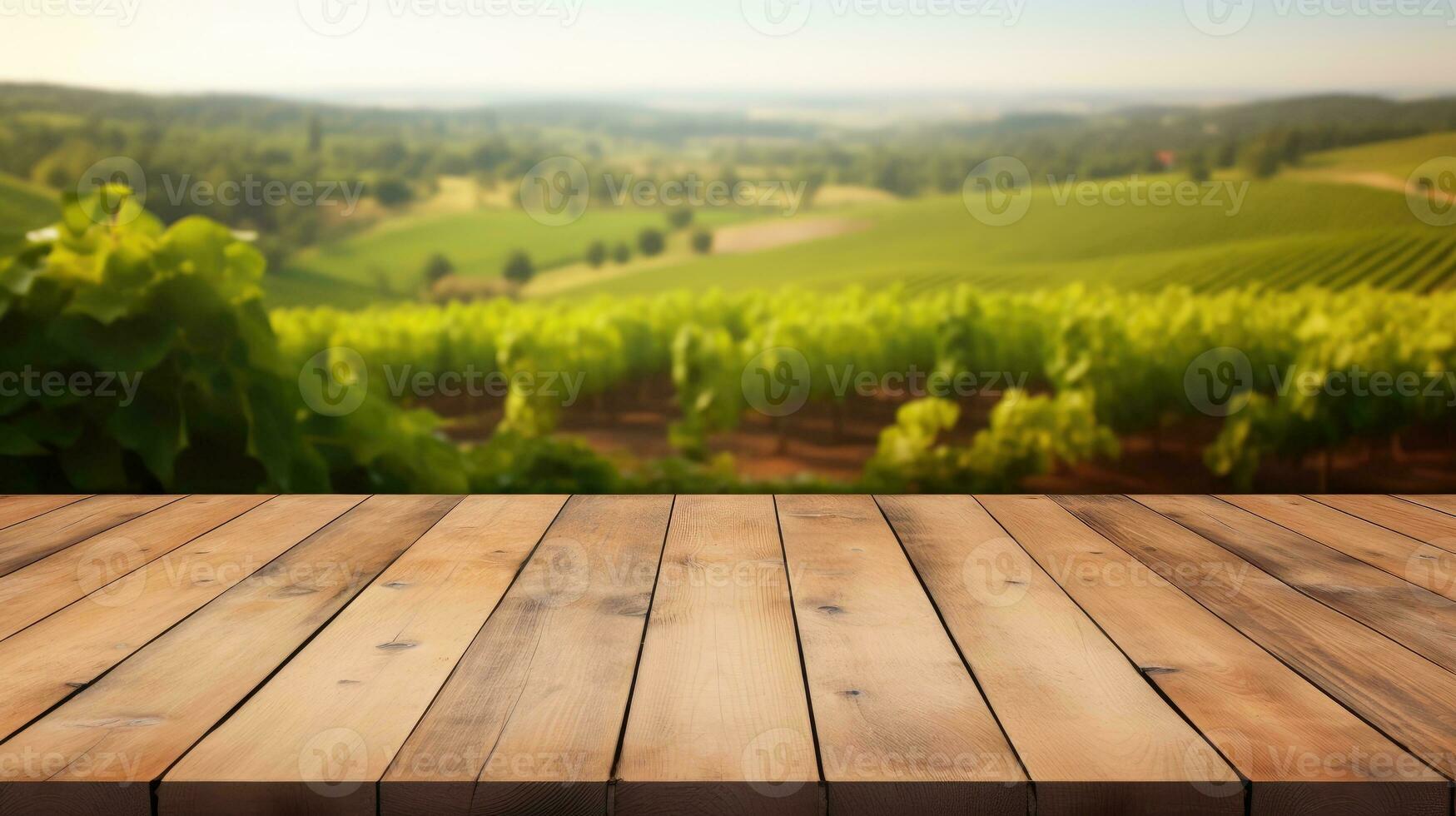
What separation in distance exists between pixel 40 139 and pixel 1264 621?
3.30 m

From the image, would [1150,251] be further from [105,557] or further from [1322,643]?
[105,557]

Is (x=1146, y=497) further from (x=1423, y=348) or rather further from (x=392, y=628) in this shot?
(x=392, y=628)

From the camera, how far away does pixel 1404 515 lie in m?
2.12

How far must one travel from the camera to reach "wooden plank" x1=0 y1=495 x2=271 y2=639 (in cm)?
145

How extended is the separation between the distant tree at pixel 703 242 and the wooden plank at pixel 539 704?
160cm

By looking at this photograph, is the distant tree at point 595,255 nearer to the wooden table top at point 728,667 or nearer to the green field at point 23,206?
the wooden table top at point 728,667

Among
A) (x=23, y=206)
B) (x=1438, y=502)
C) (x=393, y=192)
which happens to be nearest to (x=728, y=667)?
(x=1438, y=502)

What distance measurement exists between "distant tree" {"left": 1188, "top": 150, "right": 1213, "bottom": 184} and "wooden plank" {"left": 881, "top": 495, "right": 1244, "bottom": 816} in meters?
1.91

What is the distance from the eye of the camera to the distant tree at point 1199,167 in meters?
3.13

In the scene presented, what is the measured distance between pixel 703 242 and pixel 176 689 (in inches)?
88.2

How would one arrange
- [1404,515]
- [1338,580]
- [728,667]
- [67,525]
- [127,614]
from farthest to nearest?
[1404,515], [67,525], [1338,580], [127,614], [728,667]

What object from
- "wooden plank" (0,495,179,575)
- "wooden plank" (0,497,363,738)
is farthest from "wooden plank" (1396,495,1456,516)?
"wooden plank" (0,495,179,575)

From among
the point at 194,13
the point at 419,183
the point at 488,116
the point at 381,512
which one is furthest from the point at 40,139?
the point at 381,512

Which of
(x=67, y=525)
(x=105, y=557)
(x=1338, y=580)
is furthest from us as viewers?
(x=67, y=525)
